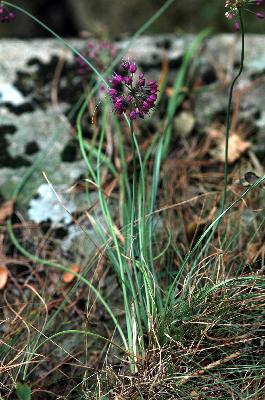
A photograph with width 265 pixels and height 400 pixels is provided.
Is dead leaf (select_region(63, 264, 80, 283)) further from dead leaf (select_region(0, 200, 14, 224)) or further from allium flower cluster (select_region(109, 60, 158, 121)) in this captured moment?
allium flower cluster (select_region(109, 60, 158, 121))

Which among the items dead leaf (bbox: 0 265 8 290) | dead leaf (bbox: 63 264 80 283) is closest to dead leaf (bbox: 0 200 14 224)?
dead leaf (bbox: 0 265 8 290)

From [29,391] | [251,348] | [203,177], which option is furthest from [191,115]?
[29,391]

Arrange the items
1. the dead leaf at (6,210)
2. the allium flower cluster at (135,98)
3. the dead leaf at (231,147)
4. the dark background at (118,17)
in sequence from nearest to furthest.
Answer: the allium flower cluster at (135,98)
the dead leaf at (6,210)
the dead leaf at (231,147)
the dark background at (118,17)

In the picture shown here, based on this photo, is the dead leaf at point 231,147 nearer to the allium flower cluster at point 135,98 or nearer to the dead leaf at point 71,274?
the dead leaf at point 71,274

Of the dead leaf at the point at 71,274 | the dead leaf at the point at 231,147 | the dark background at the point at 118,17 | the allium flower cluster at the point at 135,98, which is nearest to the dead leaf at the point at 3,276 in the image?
the dead leaf at the point at 71,274

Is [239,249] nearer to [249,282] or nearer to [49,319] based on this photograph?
[249,282]

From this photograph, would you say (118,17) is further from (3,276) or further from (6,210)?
(3,276)
